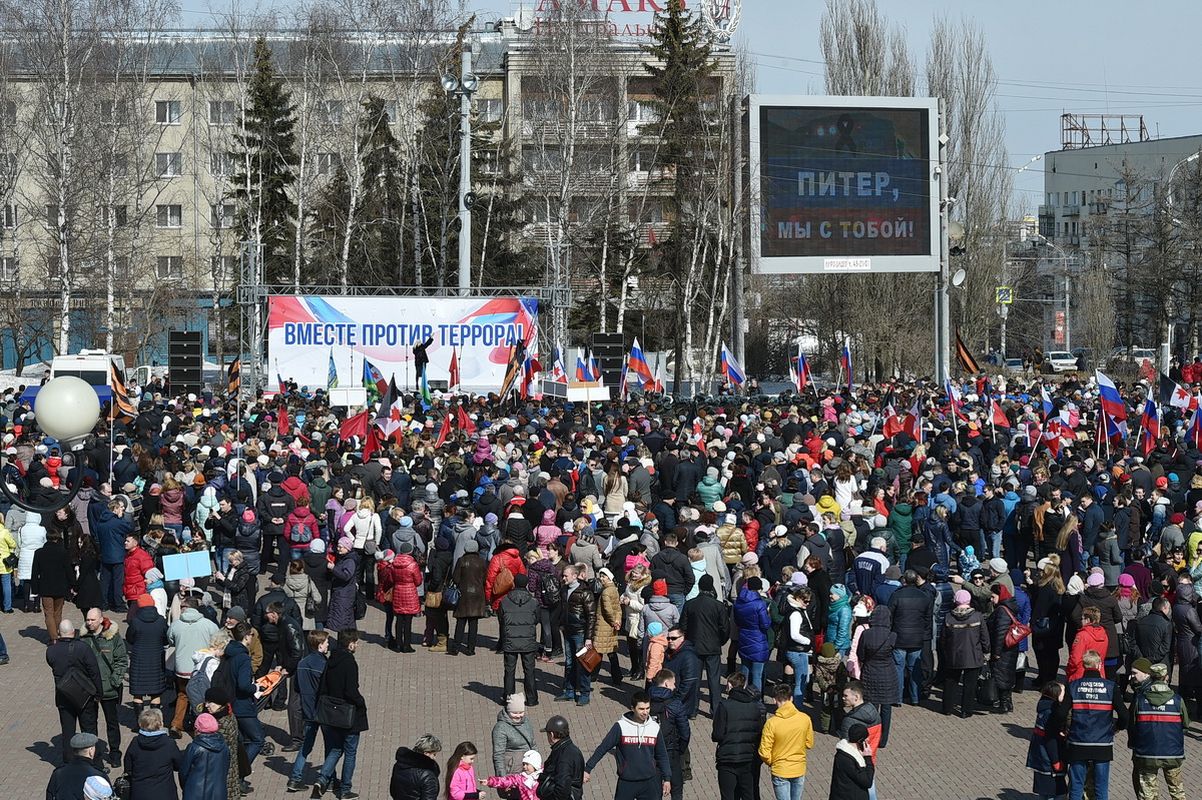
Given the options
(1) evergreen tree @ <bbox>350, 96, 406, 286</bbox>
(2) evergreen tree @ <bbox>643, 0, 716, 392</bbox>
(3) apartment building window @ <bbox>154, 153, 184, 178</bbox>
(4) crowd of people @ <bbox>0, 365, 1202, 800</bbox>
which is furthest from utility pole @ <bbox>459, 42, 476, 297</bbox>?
(3) apartment building window @ <bbox>154, 153, 184, 178</bbox>

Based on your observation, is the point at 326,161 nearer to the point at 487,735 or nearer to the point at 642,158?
the point at 642,158

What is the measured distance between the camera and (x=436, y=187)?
2197 inches

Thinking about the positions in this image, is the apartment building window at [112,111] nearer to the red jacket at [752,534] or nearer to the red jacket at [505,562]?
the red jacket at [752,534]

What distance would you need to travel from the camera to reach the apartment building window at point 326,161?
5445 cm

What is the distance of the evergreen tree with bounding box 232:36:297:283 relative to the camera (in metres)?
54.8

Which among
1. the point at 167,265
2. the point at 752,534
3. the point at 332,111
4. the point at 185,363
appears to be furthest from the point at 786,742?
the point at 167,265

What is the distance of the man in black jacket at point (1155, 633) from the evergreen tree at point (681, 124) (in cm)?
3421

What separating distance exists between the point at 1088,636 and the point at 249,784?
673 cm

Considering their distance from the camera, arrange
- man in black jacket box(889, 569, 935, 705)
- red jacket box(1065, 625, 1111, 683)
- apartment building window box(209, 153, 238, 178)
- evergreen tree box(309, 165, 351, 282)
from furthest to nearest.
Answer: evergreen tree box(309, 165, 351, 282)
apartment building window box(209, 153, 238, 178)
man in black jacket box(889, 569, 935, 705)
red jacket box(1065, 625, 1111, 683)

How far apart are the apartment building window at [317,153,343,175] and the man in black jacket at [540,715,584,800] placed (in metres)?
45.0

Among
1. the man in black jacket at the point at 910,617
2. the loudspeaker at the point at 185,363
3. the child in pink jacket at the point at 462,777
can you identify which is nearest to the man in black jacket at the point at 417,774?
A: the child in pink jacket at the point at 462,777

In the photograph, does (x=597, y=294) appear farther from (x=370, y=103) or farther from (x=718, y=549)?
(x=718, y=549)

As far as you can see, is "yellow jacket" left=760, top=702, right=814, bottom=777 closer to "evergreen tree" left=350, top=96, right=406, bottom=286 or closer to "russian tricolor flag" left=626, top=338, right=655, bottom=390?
"russian tricolor flag" left=626, top=338, right=655, bottom=390

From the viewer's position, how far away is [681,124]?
168 ft
